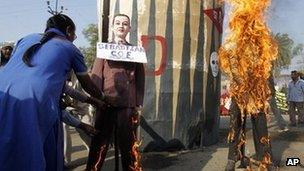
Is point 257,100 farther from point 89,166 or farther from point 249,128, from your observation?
point 249,128

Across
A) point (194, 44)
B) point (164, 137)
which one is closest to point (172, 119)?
point (164, 137)

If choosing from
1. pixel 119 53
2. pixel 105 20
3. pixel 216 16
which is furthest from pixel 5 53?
pixel 216 16

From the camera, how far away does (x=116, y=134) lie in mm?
6410

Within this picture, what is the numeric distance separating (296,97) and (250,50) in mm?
10114

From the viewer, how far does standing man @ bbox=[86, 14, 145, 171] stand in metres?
6.38

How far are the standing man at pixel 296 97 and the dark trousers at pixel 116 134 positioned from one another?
10.2 meters

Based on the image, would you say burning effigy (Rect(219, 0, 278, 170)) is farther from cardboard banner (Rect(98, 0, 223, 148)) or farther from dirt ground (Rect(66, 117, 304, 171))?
cardboard banner (Rect(98, 0, 223, 148))

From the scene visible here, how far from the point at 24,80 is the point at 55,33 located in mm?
581

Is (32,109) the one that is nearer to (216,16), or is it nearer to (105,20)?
(105,20)

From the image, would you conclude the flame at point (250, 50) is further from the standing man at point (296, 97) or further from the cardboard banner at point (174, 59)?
the standing man at point (296, 97)

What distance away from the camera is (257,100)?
6.88 meters

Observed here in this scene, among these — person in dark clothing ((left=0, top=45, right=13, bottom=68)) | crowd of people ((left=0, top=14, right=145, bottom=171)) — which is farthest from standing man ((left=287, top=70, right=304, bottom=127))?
crowd of people ((left=0, top=14, right=145, bottom=171))

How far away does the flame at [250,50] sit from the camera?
6695mm

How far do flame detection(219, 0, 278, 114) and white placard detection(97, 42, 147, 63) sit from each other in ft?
4.05
